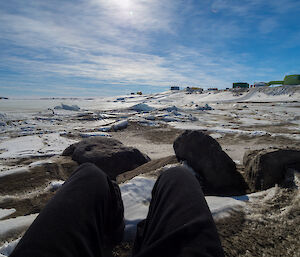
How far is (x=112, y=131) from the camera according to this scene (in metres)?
7.84

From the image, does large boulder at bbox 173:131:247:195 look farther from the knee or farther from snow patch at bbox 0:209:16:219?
snow patch at bbox 0:209:16:219

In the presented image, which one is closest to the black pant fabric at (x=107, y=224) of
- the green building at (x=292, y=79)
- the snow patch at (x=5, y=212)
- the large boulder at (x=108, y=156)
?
the snow patch at (x=5, y=212)

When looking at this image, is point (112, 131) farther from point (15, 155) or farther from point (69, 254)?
point (69, 254)

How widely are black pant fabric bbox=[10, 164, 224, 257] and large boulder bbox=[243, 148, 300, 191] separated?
4.76 ft

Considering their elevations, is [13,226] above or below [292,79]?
below

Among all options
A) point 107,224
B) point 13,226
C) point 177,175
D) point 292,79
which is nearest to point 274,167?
point 177,175

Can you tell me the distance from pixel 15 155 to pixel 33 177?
73.2 inches

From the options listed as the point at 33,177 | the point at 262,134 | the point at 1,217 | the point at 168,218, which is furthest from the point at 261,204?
the point at 262,134

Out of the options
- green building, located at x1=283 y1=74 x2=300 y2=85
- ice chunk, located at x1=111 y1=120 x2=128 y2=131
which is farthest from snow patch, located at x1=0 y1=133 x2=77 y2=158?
green building, located at x1=283 y1=74 x2=300 y2=85

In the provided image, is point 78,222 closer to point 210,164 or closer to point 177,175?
point 177,175

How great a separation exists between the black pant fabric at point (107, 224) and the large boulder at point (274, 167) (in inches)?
57.1

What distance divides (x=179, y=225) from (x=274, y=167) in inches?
71.4

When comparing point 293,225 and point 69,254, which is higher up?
point 69,254

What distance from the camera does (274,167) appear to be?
223cm
